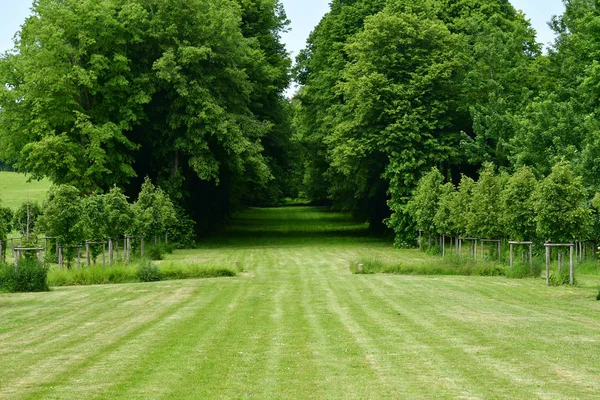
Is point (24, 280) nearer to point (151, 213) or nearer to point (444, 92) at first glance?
point (151, 213)

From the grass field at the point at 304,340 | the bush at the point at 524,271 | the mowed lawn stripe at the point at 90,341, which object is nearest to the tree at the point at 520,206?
the bush at the point at 524,271

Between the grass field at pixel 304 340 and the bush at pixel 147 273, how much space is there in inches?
76.3

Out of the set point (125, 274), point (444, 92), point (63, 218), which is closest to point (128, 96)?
point (444, 92)

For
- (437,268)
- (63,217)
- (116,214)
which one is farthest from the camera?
(116,214)

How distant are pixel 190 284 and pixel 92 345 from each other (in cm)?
1285

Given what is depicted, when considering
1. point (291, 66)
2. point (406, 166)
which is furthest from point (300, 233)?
point (406, 166)

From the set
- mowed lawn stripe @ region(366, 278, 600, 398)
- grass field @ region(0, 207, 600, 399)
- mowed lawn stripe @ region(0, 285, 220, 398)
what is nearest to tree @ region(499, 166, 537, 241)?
grass field @ region(0, 207, 600, 399)

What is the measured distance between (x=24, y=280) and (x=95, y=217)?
761 centimetres

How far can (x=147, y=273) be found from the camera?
2925 cm

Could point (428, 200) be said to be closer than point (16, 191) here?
Yes

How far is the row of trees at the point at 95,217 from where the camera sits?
30094 millimetres

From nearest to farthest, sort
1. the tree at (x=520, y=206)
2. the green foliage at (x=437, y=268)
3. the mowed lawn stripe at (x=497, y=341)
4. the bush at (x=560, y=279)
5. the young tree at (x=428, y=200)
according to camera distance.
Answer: the mowed lawn stripe at (x=497, y=341), the bush at (x=560, y=279), the tree at (x=520, y=206), the green foliage at (x=437, y=268), the young tree at (x=428, y=200)

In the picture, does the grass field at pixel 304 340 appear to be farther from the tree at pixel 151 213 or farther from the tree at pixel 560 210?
the tree at pixel 151 213

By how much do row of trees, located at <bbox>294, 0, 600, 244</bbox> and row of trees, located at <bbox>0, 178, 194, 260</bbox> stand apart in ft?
43.4
